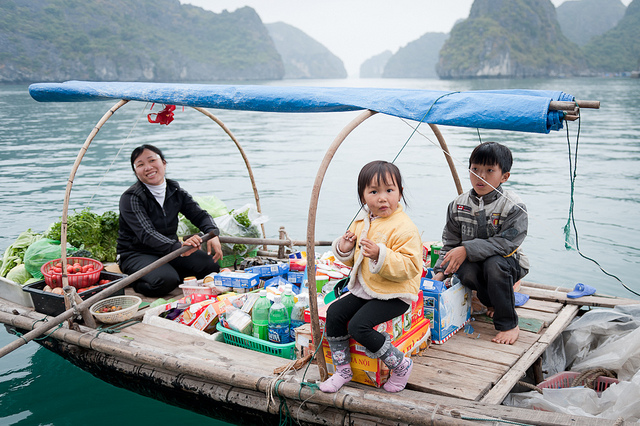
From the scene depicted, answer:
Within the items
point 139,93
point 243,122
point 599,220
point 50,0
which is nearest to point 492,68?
point 50,0

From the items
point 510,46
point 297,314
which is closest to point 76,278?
point 297,314

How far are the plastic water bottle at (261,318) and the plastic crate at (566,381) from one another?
1.83m

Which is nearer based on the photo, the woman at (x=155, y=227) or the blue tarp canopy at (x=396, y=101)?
the blue tarp canopy at (x=396, y=101)

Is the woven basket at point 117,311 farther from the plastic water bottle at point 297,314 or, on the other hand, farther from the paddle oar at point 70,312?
the plastic water bottle at point 297,314

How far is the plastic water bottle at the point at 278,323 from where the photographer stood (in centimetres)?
365

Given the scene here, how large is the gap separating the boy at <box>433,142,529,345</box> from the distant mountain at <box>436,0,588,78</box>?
101510 mm

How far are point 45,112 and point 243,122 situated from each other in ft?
35.0

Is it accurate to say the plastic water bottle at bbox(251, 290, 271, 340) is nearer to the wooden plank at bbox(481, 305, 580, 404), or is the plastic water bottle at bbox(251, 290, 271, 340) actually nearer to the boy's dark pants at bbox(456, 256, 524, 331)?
the boy's dark pants at bbox(456, 256, 524, 331)

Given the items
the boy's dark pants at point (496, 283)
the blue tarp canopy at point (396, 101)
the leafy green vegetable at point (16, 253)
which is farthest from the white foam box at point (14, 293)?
the boy's dark pants at point (496, 283)

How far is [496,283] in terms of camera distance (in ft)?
11.6

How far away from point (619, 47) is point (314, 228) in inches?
4410

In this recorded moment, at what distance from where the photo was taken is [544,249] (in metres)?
8.62

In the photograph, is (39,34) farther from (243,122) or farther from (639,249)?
(639,249)

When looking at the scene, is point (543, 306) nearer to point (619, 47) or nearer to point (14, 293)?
point (14, 293)
